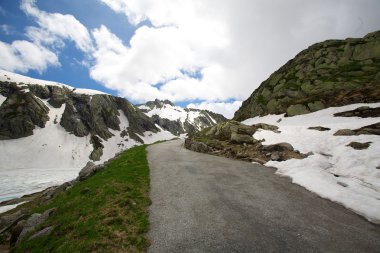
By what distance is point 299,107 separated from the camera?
42781 millimetres

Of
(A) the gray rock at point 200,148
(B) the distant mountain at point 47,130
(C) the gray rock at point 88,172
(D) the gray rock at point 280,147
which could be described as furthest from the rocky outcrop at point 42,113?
(D) the gray rock at point 280,147

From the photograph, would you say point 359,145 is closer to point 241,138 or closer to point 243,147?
point 243,147

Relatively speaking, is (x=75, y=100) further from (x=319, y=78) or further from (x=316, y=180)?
(x=316, y=180)

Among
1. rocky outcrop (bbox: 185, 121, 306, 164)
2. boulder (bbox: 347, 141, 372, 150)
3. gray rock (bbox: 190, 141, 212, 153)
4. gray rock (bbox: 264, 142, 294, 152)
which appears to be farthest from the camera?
gray rock (bbox: 190, 141, 212, 153)

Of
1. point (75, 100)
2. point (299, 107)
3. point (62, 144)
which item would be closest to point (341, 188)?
point (299, 107)

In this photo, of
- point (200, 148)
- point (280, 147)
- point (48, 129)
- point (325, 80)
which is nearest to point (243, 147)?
point (280, 147)

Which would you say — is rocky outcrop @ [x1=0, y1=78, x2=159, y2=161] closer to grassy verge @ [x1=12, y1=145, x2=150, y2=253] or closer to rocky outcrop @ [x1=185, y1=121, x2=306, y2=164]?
rocky outcrop @ [x1=185, y1=121, x2=306, y2=164]

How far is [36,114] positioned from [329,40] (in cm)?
19080

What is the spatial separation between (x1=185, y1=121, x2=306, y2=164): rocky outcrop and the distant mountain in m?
133

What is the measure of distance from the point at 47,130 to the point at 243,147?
7091 inches

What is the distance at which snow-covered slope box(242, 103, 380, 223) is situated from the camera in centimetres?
1221

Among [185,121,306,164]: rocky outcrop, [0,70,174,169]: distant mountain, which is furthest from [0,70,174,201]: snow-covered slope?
[185,121,306,164]: rocky outcrop

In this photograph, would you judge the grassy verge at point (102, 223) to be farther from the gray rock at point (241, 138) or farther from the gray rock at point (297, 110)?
the gray rock at point (297, 110)

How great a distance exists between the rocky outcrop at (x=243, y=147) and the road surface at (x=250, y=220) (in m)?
7.41
